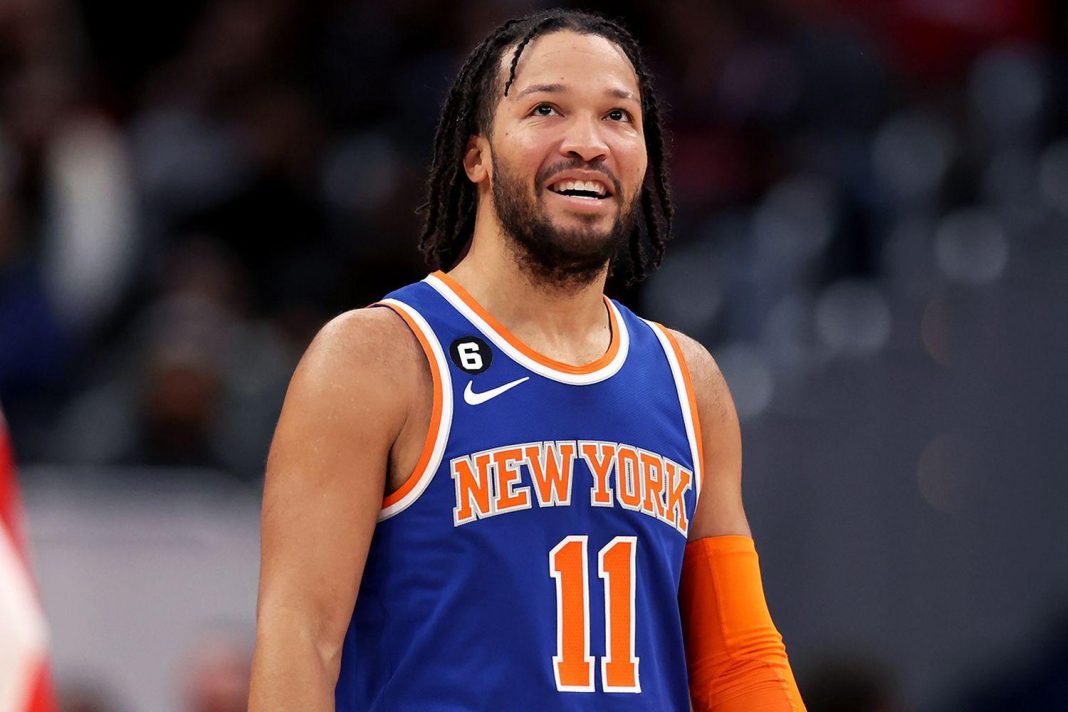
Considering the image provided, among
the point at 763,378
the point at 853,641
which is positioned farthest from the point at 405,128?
the point at 853,641

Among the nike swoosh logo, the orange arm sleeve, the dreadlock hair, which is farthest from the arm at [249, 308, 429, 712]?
the orange arm sleeve

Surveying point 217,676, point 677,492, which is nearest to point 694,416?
point 677,492

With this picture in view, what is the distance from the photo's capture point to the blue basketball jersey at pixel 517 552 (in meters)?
3.27

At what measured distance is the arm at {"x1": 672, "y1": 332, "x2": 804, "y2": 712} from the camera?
3.55m

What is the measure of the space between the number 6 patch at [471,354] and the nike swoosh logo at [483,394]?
4 centimetres

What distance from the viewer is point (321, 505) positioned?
3.21 m

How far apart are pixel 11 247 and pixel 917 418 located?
4001 millimetres

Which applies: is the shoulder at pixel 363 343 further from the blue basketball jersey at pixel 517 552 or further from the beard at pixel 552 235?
the beard at pixel 552 235

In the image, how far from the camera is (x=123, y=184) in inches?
350

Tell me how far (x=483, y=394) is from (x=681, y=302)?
5.50 metres

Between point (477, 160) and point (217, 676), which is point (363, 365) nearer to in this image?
point (477, 160)

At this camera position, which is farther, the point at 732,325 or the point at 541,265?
the point at 732,325

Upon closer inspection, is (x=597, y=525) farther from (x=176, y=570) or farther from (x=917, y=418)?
(x=917, y=418)

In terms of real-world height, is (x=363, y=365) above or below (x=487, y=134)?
below
